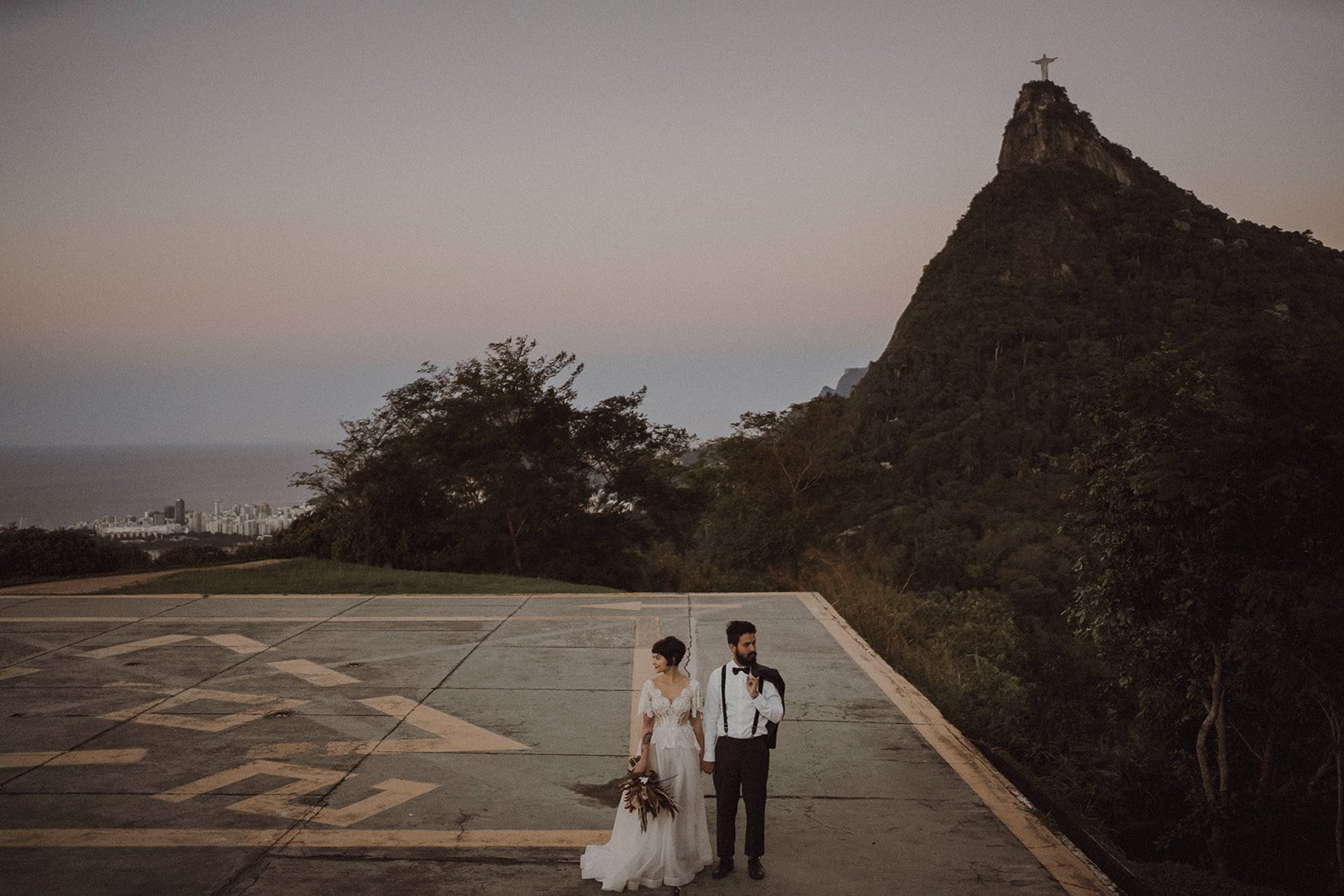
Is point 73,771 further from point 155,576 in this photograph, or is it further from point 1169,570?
point 155,576

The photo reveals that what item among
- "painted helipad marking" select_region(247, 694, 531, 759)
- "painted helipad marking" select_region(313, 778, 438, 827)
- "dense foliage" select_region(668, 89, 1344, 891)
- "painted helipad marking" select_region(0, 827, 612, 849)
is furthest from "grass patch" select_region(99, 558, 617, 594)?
"painted helipad marking" select_region(0, 827, 612, 849)

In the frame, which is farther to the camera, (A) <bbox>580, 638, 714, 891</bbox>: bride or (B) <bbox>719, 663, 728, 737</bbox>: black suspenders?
(B) <bbox>719, 663, 728, 737</bbox>: black suspenders

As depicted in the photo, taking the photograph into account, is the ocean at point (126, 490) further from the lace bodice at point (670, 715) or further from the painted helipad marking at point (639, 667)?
the lace bodice at point (670, 715)

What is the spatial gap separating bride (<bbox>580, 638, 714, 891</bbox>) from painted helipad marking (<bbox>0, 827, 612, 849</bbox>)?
0.55 meters

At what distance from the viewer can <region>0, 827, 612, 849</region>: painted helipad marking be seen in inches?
244

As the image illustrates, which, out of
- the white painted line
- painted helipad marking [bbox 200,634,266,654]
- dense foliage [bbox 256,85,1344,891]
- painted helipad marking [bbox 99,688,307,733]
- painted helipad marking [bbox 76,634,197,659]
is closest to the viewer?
dense foliage [bbox 256,85,1344,891]

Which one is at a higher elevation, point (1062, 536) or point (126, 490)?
point (126, 490)

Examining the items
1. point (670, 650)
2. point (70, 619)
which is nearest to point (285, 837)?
point (670, 650)

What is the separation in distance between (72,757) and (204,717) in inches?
51.2

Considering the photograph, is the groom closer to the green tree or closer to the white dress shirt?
the white dress shirt

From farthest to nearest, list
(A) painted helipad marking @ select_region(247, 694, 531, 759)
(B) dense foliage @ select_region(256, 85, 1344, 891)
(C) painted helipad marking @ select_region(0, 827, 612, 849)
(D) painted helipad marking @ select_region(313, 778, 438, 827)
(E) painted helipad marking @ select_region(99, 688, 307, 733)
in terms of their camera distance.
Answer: (E) painted helipad marking @ select_region(99, 688, 307, 733) → (B) dense foliage @ select_region(256, 85, 1344, 891) → (A) painted helipad marking @ select_region(247, 694, 531, 759) → (D) painted helipad marking @ select_region(313, 778, 438, 827) → (C) painted helipad marking @ select_region(0, 827, 612, 849)

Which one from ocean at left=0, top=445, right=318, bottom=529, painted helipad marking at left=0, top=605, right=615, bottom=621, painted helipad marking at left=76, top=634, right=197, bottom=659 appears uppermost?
ocean at left=0, top=445, right=318, bottom=529

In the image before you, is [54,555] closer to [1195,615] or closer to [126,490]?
[1195,615]

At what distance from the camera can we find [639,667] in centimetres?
1155
